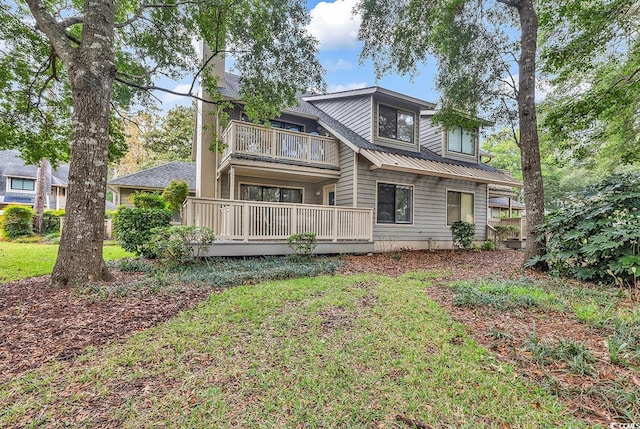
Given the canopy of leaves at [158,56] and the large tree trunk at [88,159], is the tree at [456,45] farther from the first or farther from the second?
the large tree trunk at [88,159]

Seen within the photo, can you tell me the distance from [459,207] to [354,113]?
659 centimetres

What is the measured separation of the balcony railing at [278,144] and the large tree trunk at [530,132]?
6.26 meters

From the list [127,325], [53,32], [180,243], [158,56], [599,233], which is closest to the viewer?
[127,325]

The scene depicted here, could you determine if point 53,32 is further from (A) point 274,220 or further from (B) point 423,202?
(B) point 423,202

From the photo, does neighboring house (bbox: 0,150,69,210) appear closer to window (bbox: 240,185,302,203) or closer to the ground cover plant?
window (bbox: 240,185,302,203)

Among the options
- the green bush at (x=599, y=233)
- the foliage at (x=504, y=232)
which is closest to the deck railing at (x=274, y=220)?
the green bush at (x=599, y=233)

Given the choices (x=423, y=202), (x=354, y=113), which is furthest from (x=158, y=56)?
(x=423, y=202)

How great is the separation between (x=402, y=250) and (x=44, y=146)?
12623 millimetres

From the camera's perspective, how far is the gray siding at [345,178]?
10930 millimetres

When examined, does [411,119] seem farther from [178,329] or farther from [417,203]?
[178,329]

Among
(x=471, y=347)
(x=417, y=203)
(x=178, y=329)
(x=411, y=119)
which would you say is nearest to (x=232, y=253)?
(x=178, y=329)

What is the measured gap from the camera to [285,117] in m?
12.0

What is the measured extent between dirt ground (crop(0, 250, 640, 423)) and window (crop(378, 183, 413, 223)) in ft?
20.4

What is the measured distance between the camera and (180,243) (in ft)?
22.5
